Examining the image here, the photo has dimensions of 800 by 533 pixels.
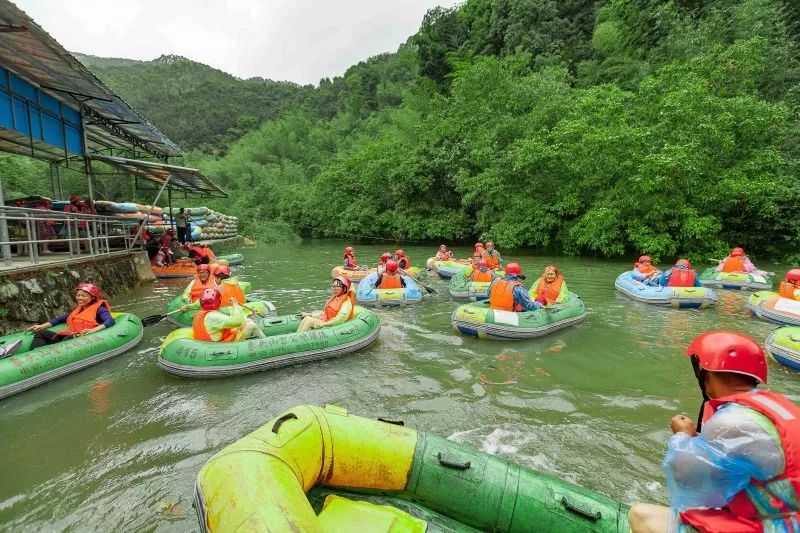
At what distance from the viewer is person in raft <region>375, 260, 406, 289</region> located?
33.1 feet

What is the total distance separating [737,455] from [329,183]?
33.2 m

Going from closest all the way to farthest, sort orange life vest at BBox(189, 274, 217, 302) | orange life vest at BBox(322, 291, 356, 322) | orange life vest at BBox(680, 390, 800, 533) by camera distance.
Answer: orange life vest at BBox(680, 390, 800, 533)
orange life vest at BBox(322, 291, 356, 322)
orange life vest at BBox(189, 274, 217, 302)

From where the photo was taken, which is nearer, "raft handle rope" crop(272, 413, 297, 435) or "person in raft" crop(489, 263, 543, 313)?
"raft handle rope" crop(272, 413, 297, 435)

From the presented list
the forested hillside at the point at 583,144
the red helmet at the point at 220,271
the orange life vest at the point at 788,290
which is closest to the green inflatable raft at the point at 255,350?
the red helmet at the point at 220,271

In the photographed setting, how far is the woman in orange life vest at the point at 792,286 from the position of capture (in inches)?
312

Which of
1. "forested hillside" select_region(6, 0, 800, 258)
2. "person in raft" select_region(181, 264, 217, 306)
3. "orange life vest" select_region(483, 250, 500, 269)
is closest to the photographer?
"person in raft" select_region(181, 264, 217, 306)

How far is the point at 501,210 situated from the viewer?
2197 cm

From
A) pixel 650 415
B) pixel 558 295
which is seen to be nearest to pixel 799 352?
pixel 650 415

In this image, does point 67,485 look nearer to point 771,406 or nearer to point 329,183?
point 771,406

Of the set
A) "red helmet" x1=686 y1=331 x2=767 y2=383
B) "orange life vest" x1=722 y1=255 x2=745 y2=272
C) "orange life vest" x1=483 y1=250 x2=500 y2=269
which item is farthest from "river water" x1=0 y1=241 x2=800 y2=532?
"orange life vest" x1=483 y1=250 x2=500 y2=269

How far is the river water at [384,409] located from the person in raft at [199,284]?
0.70 metres

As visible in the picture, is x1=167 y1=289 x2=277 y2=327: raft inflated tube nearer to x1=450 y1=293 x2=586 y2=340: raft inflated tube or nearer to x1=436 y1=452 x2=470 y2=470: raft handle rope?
x1=450 y1=293 x2=586 y2=340: raft inflated tube

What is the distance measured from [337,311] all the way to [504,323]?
108 inches

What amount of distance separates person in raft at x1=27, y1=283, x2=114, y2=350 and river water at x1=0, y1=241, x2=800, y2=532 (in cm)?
60
